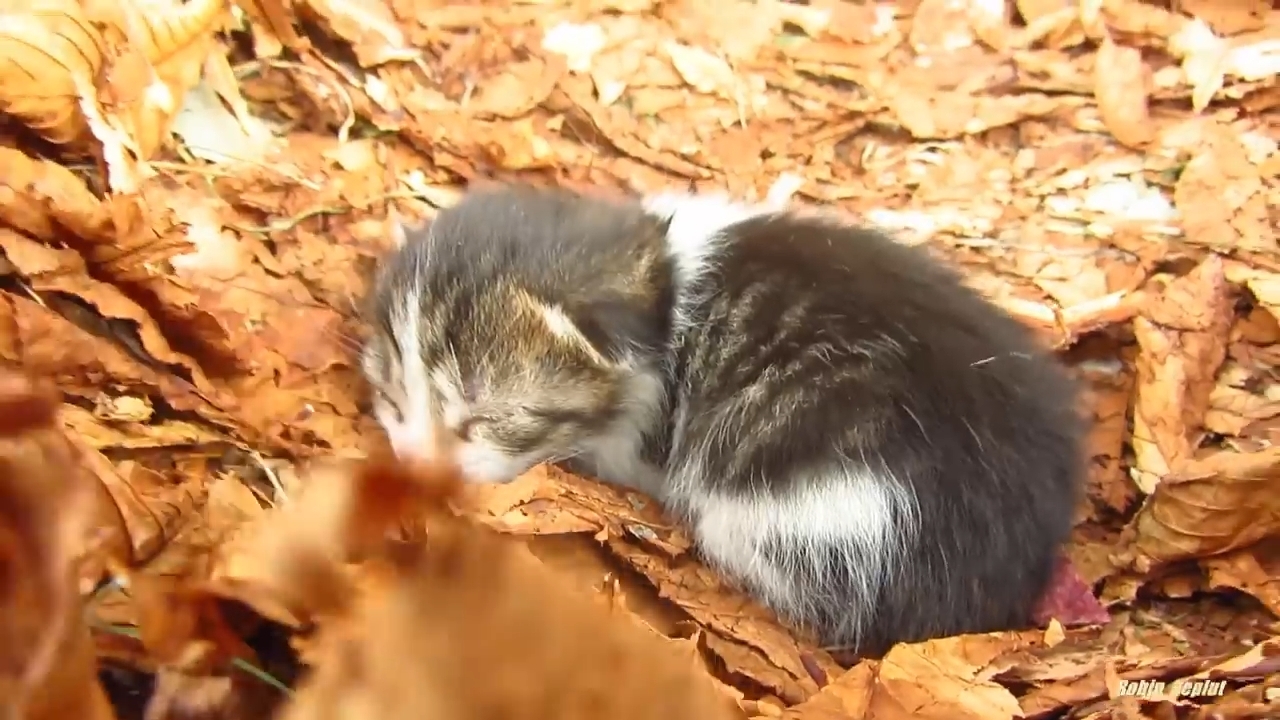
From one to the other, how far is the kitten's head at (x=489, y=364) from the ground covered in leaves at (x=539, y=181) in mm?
100

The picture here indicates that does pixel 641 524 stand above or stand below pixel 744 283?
below

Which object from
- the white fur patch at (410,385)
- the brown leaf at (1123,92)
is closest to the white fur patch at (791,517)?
the white fur patch at (410,385)

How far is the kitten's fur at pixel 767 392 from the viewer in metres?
1.64

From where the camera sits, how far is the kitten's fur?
164cm

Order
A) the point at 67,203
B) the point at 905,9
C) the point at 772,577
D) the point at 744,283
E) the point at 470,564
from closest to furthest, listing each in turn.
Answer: the point at 470,564 → the point at 67,203 → the point at 772,577 → the point at 744,283 → the point at 905,9

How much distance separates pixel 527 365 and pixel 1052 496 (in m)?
0.79

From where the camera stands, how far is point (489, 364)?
1812 mm

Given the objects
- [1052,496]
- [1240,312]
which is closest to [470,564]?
[1052,496]

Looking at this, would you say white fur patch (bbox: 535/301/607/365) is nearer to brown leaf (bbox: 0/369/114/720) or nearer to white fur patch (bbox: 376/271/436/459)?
white fur patch (bbox: 376/271/436/459)

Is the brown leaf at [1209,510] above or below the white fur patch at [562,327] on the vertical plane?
below

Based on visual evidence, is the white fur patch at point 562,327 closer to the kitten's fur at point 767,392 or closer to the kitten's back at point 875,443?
the kitten's fur at point 767,392

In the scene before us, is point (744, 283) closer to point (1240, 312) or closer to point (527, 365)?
point (527, 365)

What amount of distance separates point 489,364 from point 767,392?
43 cm

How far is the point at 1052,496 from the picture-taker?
1.65m
